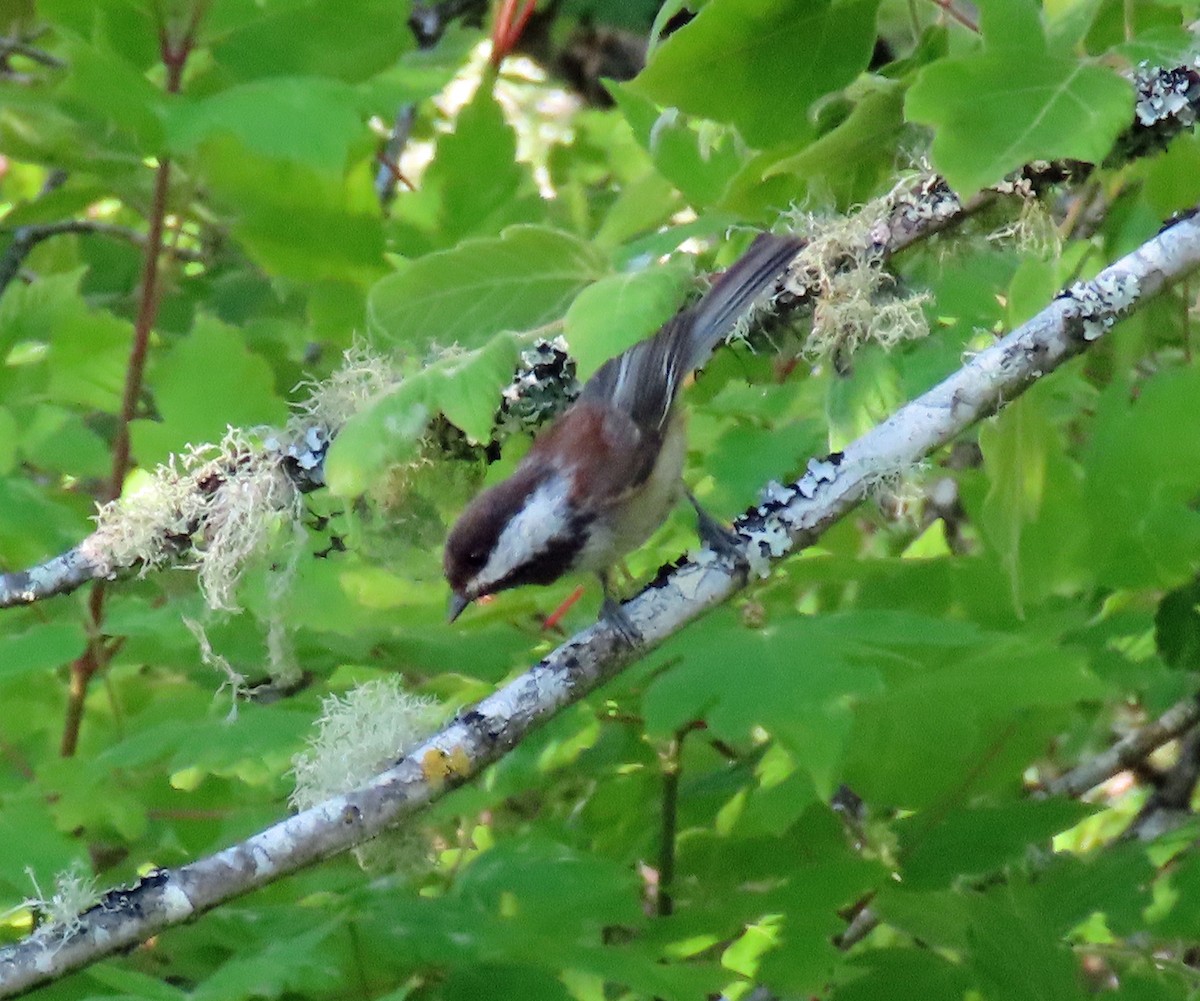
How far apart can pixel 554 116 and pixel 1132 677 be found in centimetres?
325

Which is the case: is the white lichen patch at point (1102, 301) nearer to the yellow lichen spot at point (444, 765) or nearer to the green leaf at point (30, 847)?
the yellow lichen spot at point (444, 765)

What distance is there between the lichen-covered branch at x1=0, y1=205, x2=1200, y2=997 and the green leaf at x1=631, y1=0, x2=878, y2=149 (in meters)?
0.51

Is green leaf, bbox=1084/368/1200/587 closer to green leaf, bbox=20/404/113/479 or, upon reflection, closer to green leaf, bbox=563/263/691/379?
green leaf, bbox=563/263/691/379

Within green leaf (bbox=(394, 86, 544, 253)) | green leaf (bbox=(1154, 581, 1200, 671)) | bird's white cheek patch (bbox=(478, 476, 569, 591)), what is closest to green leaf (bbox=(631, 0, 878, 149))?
bird's white cheek patch (bbox=(478, 476, 569, 591))

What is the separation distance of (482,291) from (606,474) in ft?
1.71

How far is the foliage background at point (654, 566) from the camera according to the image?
1691mm

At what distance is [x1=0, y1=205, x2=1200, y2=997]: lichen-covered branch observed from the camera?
4.73 feet

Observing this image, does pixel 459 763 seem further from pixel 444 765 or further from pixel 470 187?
pixel 470 187

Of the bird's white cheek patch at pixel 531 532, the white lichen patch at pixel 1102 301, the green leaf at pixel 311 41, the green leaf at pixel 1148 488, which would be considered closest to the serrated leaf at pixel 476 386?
the bird's white cheek patch at pixel 531 532

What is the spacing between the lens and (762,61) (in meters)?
1.93

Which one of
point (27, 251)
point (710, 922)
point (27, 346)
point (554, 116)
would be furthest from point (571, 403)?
point (554, 116)

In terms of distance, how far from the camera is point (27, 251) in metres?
3.22

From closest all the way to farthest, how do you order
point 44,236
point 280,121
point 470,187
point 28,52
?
point 280,121 → point 470,187 → point 44,236 → point 28,52

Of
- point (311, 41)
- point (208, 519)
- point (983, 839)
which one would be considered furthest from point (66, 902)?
point (311, 41)
